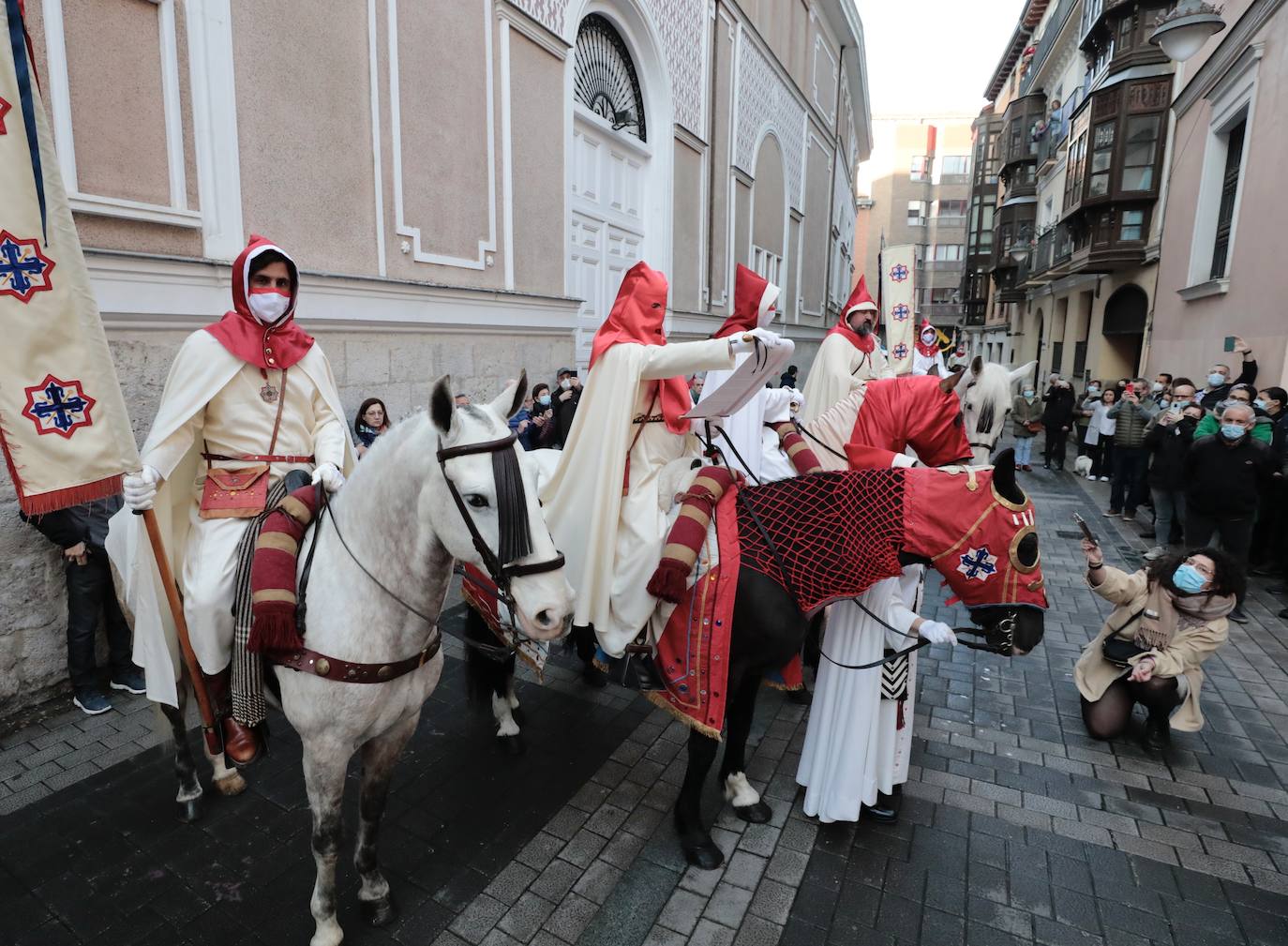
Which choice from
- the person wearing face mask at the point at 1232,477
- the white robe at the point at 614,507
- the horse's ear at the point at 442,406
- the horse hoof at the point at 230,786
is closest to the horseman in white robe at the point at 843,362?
the white robe at the point at 614,507

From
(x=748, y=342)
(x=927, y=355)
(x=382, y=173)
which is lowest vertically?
(x=748, y=342)

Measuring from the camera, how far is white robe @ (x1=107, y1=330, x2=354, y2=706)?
2.74m

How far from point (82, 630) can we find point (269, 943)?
2826 millimetres

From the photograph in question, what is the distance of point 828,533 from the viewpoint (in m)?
2.97

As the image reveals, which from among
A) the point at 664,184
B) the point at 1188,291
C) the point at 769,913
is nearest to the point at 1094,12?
the point at 1188,291

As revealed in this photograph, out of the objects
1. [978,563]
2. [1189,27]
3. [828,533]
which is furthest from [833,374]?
[1189,27]

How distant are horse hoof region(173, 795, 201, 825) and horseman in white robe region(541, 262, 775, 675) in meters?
2.14

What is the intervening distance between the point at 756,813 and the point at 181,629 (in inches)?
107

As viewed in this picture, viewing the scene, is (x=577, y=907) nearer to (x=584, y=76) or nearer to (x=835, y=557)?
(x=835, y=557)

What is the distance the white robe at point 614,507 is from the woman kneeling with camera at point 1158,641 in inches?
105

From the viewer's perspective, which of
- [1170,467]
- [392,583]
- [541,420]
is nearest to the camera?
[392,583]

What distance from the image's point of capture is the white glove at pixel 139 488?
8.14ft

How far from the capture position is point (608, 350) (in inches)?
127

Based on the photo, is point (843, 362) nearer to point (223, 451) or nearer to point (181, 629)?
point (223, 451)
